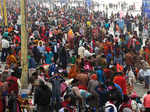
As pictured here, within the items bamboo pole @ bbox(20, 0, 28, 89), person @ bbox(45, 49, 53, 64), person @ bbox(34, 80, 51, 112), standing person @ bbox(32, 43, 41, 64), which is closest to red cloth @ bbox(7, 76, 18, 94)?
person @ bbox(34, 80, 51, 112)

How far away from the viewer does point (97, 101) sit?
7.09 m

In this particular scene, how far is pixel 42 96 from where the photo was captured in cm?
662

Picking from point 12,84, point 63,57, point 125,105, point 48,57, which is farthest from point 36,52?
point 125,105

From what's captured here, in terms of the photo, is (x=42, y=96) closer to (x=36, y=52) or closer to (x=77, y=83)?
(x=77, y=83)

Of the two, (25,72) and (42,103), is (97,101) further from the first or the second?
(25,72)

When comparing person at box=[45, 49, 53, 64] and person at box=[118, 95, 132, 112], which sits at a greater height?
person at box=[118, 95, 132, 112]

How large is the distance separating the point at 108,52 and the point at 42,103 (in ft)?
18.6

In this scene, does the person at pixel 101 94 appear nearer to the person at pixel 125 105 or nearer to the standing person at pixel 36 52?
the person at pixel 125 105

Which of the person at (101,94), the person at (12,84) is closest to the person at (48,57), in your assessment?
the person at (12,84)

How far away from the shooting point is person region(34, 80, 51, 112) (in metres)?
6.62

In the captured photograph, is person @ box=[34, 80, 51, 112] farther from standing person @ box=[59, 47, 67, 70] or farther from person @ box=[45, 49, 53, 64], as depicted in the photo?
standing person @ box=[59, 47, 67, 70]

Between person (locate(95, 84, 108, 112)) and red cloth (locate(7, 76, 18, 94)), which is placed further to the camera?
red cloth (locate(7, 76, 18, 94))

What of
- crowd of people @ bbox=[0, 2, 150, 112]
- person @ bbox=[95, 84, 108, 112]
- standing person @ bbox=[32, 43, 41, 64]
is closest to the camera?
crowd of people @ bbox=[0, 2, 150, 112]

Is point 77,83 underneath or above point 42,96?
underneath
